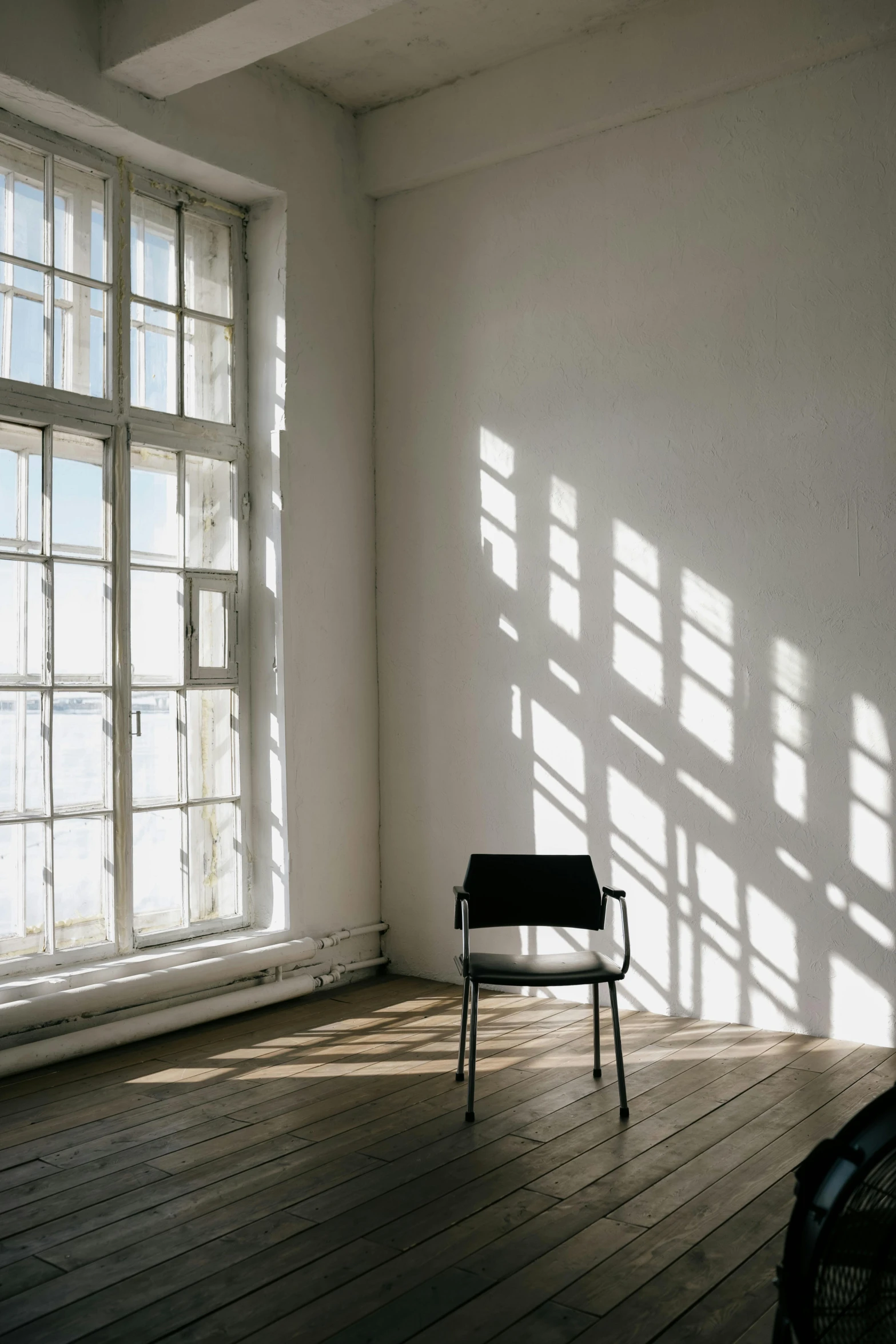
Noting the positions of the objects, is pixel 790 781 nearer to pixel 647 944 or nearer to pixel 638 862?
pixel 638 862

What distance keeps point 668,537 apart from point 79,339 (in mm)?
2673

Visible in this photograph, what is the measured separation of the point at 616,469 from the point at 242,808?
2383mm

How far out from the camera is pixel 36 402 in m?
4.69

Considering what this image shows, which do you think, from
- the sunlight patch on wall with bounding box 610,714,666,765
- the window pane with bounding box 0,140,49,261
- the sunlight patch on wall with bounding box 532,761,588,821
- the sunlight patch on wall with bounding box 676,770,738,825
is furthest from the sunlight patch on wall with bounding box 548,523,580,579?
the window pane with bounding box 0,140,49,261

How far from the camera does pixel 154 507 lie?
5.23 metres

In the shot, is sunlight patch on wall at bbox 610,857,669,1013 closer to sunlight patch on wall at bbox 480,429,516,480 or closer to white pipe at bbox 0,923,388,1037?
white pipe at bbox 0,923,388,1037

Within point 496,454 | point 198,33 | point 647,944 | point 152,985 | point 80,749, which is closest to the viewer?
point 198,33

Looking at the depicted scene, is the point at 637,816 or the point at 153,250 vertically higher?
the point at 153,250

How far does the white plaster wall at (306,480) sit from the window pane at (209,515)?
0.13 meters

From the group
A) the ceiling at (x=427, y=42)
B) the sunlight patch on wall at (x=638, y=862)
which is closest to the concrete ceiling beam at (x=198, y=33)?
the ceiling at (x=427, y=42)

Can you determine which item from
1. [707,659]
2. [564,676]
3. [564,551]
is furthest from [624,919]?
[564,551]

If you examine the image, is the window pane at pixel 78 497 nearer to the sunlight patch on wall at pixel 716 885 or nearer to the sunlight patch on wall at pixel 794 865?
the sunlight patch on wall at pixel 716 885

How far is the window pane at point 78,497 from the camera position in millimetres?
4805

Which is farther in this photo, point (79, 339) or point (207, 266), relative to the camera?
point (207, 266)
